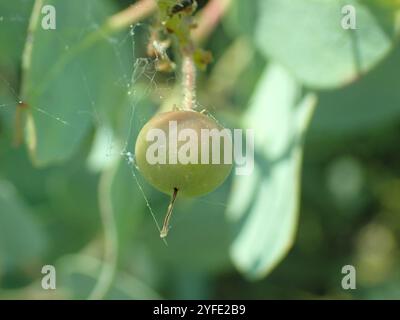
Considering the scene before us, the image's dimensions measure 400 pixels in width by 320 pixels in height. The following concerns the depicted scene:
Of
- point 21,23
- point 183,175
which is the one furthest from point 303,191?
point 183,175

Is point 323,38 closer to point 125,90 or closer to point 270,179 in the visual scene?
point 270,179

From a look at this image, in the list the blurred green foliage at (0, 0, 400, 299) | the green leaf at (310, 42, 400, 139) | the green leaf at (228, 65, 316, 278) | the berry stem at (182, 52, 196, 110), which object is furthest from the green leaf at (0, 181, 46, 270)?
the berry stem at (182, 52, 196, 110)

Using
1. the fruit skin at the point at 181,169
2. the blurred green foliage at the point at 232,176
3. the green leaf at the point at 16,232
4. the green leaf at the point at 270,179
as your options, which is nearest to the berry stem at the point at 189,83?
the fruit skin at the point at 181,169

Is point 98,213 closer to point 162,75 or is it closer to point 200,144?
point 162,75

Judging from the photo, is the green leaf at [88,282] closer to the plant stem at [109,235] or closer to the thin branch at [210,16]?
the plant stem at [109,235]

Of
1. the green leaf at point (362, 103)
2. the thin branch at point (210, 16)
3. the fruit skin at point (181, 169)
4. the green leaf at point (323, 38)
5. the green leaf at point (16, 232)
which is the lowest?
the fruit skin at point (181, 169)

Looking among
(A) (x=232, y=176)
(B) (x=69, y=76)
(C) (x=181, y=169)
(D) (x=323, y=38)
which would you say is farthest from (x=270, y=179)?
(C) (x=181, y=169)

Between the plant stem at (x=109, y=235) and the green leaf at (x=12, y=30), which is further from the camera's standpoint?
the green leaf at (x=12, y=30)
